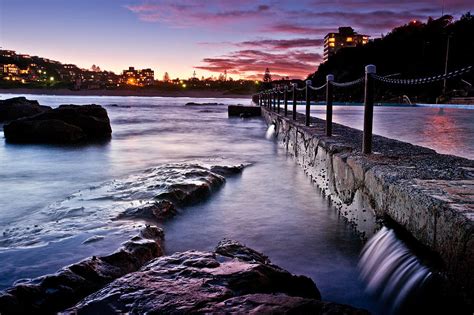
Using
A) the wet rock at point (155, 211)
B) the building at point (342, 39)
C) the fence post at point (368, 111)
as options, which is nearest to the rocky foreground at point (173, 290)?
the wet rock at point (155, 211)

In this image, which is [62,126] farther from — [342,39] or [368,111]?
[342,39]

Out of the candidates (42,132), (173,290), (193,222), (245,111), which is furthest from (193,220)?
(245,111)

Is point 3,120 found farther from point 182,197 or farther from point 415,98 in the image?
point 415,98

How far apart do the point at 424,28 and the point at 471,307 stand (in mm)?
97453

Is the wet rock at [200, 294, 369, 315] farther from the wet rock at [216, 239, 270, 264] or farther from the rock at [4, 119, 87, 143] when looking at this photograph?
the rock at [4, 119, 87, 143]

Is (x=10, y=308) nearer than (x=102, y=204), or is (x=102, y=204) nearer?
(x=10, y=308)

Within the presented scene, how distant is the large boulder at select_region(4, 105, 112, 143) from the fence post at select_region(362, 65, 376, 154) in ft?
31.8

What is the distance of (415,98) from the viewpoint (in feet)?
164

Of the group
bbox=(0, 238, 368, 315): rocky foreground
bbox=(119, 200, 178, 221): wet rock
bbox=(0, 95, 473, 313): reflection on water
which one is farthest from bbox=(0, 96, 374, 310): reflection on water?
bbox=(0, 238, 368, 315): rocky foreground

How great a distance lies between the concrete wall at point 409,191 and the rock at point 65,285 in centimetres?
201

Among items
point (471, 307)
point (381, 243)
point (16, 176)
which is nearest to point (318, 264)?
point (381, 243)

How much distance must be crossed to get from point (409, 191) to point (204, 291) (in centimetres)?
157

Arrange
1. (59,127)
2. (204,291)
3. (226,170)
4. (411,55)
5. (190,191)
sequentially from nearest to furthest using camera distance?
1. (204,291)
2. (190,191)
3. (226,170)
4. (59,127)
5. (411,55)

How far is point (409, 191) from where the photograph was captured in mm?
2594
